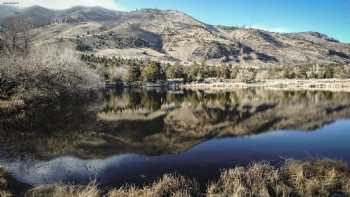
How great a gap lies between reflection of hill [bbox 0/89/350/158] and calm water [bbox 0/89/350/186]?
0.09 meters

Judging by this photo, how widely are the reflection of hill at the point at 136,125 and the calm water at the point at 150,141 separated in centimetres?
9

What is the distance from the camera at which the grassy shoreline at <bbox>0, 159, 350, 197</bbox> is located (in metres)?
17.4

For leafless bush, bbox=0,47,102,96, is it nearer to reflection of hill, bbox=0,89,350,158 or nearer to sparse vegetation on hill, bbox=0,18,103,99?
sparse vegetation on hill, bbox=0,18,103,99

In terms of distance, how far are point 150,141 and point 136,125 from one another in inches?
446

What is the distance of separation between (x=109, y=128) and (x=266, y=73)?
159m

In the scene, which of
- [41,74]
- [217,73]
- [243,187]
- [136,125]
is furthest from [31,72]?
[217,73]

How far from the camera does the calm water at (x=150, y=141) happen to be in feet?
82.8

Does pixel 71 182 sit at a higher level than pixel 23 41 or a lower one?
lower

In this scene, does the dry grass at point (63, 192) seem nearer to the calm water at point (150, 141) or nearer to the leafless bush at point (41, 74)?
the calm water at point (150, 141)

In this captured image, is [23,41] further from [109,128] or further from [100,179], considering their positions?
[100,179]

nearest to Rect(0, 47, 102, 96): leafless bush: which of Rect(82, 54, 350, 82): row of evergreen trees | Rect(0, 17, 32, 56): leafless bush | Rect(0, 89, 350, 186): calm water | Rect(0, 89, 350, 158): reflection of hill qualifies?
Rect(0, 89, 350, 186): calm water

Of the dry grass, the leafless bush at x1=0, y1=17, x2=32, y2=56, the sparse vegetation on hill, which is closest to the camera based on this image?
the dry grass

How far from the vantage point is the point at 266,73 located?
192 metres

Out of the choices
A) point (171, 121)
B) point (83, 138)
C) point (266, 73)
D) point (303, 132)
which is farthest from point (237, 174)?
point (266, 73)
